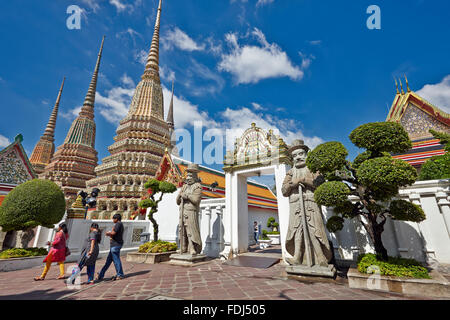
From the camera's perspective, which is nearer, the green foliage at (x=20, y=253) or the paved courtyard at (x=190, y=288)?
the paved courtyard at (x=190, y=288)

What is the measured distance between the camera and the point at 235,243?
8688 mm

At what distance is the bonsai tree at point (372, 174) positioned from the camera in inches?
163

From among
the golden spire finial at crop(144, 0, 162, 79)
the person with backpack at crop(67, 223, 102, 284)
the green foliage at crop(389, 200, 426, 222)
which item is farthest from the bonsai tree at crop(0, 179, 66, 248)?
the golden spire finial at crop(144, 0, 162, 79)

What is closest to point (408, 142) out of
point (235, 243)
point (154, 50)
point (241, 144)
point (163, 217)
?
point (241, 144)

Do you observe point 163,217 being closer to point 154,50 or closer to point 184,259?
point 184,259

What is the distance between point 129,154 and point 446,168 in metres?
24.9

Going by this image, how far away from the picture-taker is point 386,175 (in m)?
4.07

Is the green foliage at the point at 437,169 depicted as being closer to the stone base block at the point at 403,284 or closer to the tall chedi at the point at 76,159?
the stone base block at the point at 403,284

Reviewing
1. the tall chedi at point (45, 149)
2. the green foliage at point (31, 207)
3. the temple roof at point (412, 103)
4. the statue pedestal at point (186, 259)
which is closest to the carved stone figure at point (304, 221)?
the statue pedestal at point (186, 259)

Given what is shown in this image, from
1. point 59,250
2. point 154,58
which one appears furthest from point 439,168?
point 154,58

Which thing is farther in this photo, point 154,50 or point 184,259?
point 154,50

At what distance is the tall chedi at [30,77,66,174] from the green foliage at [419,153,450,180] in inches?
1966

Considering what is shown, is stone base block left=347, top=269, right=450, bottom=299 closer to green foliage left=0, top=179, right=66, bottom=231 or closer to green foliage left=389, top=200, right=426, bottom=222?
green foliage left=389, top=200, right=426, bottom=222

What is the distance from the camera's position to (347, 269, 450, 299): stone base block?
363cm
